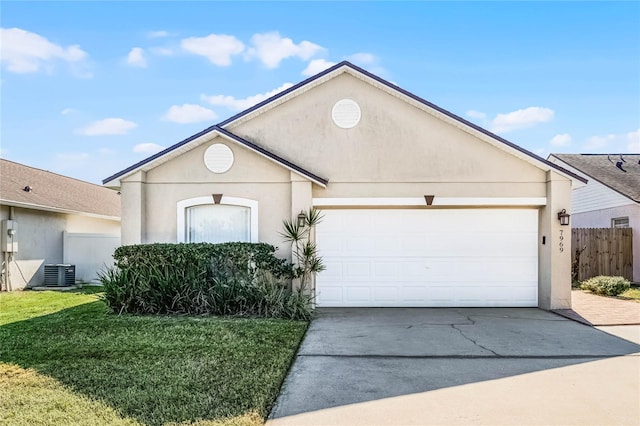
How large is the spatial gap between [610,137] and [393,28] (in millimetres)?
19631

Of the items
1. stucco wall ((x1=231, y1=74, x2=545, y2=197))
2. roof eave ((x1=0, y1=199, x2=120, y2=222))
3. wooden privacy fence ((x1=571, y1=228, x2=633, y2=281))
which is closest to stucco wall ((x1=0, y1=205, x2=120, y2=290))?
roof eave ((x1=0, y1=199, x2=120, y2=222))

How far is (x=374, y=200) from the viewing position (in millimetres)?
11172

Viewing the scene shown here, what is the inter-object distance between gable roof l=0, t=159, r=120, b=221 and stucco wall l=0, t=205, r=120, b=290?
1.56 ft

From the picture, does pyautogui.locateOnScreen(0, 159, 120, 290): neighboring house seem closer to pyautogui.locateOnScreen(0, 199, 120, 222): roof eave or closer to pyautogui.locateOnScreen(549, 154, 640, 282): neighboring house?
pyautogui.locateOnScreen(0, 199, 120, 222): roof eave

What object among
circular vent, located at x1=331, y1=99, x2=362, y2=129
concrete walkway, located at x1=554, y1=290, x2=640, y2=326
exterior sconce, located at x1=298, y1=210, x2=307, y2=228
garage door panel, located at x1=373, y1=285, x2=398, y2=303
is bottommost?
concrete walkway, located at x1=554, y1=290, x2=640, y2=326

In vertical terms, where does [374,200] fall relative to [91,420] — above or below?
above

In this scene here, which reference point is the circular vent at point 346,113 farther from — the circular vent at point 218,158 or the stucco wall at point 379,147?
the circular vent at point 218,158

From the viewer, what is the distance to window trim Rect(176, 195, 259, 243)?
11.0 metres

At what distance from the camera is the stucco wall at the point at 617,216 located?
16234mm

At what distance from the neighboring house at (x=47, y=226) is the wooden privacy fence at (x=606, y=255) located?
713 inches

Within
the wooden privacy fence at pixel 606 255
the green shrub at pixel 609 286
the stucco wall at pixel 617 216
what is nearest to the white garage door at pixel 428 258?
the green shrub at pixel 609 286

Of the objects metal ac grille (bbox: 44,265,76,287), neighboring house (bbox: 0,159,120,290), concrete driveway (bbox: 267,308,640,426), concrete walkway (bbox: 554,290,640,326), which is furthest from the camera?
metal ac grille (bbox: 44,265,76,287)

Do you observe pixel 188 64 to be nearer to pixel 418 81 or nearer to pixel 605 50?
pixel 418 81

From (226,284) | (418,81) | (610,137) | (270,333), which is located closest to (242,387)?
(270,333)
